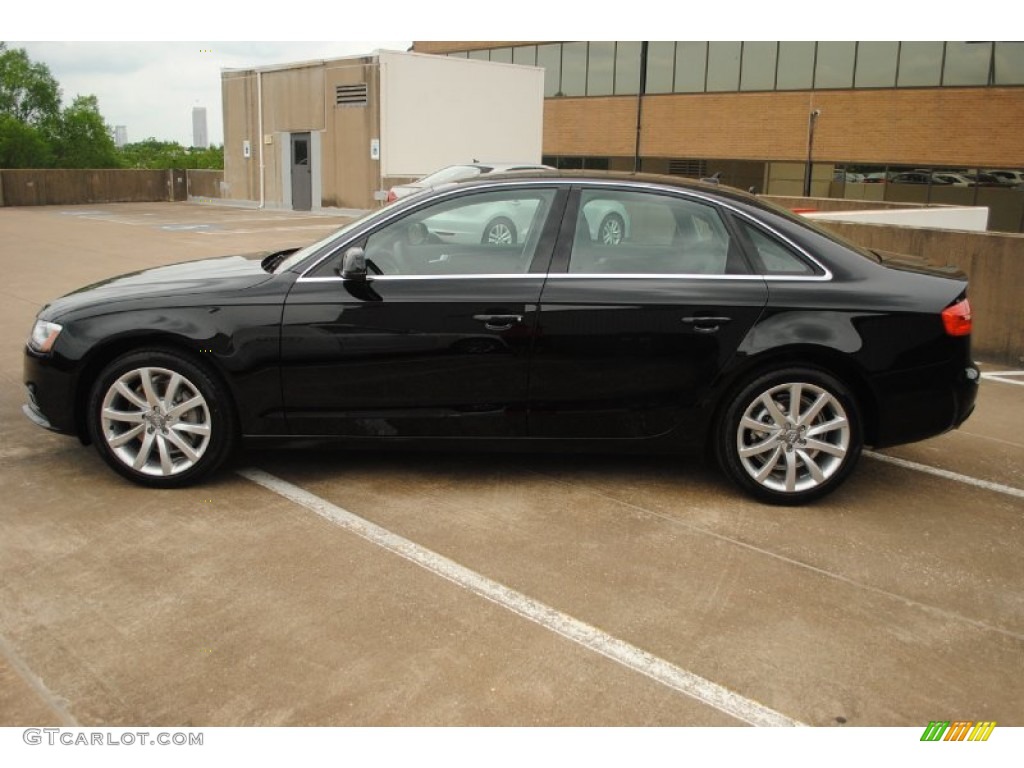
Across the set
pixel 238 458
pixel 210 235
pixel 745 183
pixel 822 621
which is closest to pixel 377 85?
pixel 210 235

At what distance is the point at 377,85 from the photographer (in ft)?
87.4

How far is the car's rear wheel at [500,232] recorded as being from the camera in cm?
487

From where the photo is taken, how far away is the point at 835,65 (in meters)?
36.2

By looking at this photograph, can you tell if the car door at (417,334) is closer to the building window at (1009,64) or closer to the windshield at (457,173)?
the windshield at (457,173)

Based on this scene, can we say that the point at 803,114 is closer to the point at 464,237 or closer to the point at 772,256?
the point at 772,256

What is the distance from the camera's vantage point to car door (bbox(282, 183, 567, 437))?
4.70m

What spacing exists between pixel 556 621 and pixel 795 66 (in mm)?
37822

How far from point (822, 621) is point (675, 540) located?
2.82 feet

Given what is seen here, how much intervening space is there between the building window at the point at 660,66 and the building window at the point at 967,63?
11639mm

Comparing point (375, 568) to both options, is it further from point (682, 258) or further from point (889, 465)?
point (889, 465)

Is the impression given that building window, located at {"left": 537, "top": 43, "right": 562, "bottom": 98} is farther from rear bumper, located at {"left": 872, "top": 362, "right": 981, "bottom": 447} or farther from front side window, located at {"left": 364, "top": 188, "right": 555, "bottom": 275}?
rear bumper, located at {"left": 872, "top": 362, "right": 981, "bottom": 447}

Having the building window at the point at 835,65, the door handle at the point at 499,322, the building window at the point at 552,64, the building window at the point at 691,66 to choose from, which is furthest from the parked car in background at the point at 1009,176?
the door handle at the point at 499,322

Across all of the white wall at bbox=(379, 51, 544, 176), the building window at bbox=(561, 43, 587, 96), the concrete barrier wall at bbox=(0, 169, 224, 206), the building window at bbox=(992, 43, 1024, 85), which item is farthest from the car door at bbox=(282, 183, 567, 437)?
the building window at bbox=(561, 43, 587, 96)

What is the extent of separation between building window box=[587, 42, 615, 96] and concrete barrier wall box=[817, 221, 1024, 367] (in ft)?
122
